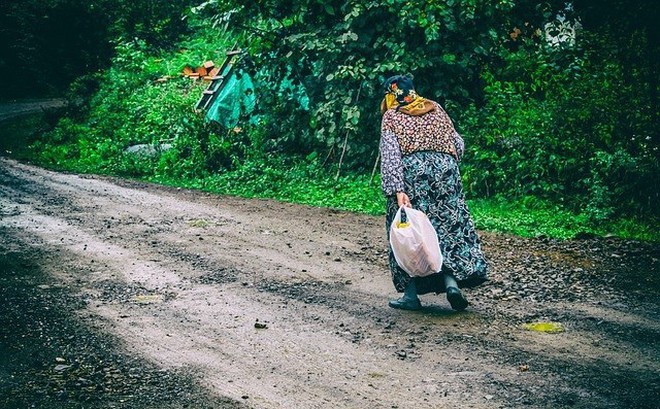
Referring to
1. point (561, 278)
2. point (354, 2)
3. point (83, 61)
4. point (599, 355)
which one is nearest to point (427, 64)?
point (354, 2)

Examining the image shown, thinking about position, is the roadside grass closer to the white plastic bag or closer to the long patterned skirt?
the long patterned skirt

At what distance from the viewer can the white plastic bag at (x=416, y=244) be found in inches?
256

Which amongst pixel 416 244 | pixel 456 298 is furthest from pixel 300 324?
pixel 456 298

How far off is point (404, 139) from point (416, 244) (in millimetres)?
889

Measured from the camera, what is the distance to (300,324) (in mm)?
6512

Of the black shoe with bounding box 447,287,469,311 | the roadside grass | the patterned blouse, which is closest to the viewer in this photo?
the black shoe with bounding box 447,287,469,311

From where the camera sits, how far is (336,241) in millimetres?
9828

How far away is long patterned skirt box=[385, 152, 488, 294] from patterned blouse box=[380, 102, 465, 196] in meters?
0.07

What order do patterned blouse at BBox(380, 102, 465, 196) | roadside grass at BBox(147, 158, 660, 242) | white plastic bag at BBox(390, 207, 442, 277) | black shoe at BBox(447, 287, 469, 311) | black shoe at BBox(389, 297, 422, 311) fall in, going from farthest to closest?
roadside grass at BBox(147, 158, 660, 242)
black shoe at BBox(389, 297, 422, 311)
patterned blouse at BBox(380, 102, 465, 196)
black shoe at BBox(447, 287, 469, 311)
white plastic bag at BBox(390, 207, 442, 277)

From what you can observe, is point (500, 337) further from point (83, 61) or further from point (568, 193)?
point (83, 61)

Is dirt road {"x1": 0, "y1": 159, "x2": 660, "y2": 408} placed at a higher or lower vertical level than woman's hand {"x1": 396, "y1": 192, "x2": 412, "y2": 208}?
lower

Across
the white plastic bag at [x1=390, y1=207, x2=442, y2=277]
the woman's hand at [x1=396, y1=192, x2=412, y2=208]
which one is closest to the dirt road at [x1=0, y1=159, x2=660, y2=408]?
the white plastic bag at [x1=390, y1=207, x2=442, y2=277]

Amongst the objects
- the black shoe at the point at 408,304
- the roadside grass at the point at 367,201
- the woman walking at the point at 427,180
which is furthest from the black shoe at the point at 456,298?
the roadside grass at the point at 367,201

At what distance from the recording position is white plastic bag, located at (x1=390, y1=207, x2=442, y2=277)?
6492mm
